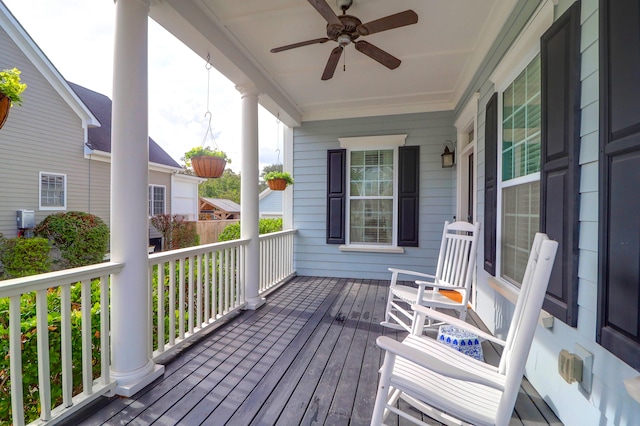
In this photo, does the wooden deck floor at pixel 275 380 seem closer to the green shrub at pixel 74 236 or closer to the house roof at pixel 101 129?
the green shrub at pixel 74 236

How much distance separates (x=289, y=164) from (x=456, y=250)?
10.1ft

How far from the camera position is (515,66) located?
2168 mm

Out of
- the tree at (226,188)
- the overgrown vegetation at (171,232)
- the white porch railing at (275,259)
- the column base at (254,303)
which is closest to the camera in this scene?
the column base at (254,303)

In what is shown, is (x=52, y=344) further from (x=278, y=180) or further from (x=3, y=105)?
(x=278, y=180)

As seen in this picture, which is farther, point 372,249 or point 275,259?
point 372,249

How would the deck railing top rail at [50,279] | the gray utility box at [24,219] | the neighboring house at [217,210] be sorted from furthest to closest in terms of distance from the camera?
the neighboring house at [217,210] → the gray utility box at [24,219] → the deck railing top rail at [50,279]

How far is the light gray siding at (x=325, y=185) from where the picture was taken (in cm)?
438

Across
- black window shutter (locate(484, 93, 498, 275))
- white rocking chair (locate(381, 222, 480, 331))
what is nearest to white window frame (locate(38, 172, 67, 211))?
white rocking chair (locate(381, 222, 480, 331))

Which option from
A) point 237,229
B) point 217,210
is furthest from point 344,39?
point 217,210

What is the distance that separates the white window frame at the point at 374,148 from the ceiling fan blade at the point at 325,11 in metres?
2.61

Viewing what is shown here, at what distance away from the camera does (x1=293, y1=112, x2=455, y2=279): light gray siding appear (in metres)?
4.38

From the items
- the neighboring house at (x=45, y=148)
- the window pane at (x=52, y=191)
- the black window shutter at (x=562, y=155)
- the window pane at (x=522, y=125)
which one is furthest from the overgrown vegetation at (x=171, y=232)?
the black window shutter at (x=562, y=155)

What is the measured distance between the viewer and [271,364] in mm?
2080

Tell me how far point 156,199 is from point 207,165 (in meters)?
7.72
